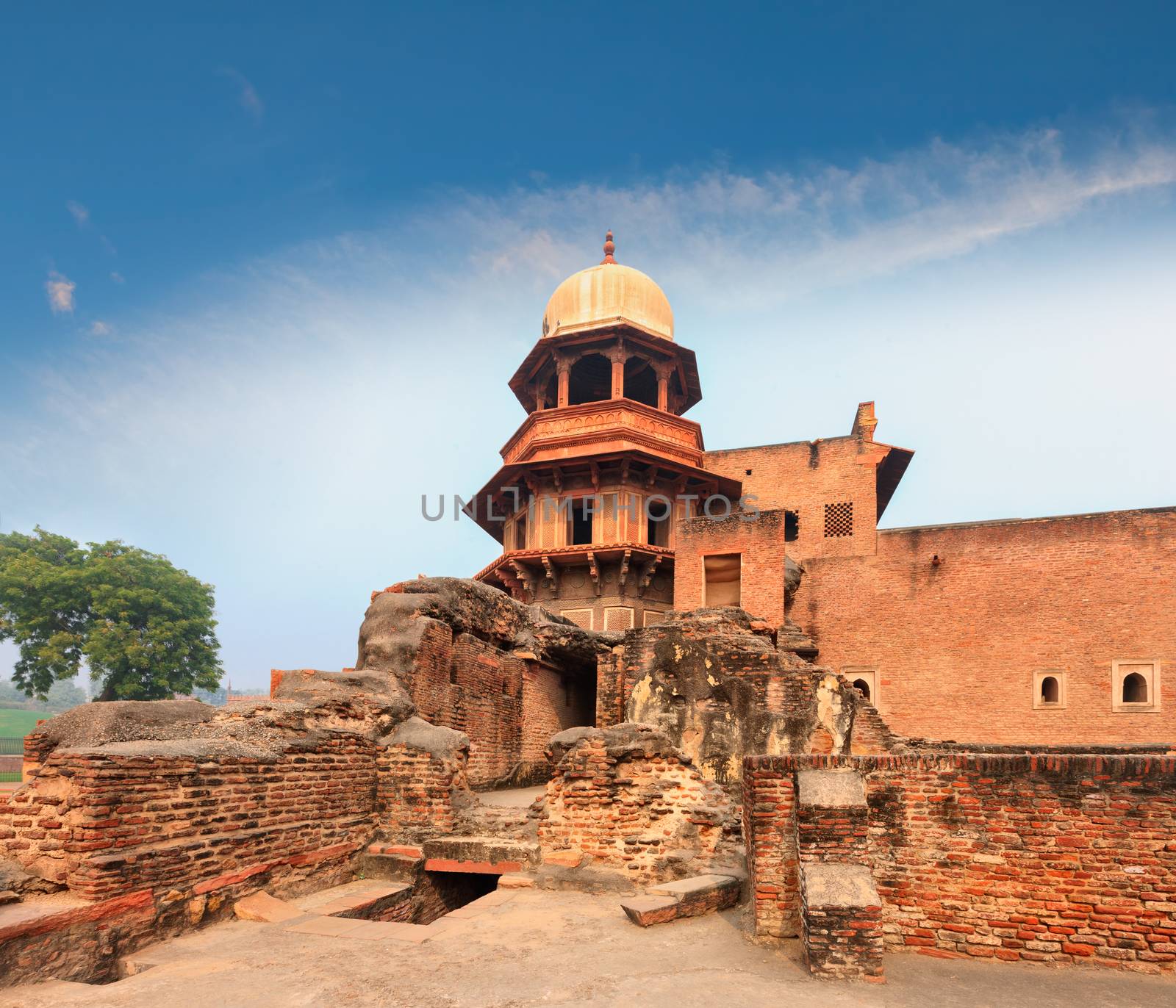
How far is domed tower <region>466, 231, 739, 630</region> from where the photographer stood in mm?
20312

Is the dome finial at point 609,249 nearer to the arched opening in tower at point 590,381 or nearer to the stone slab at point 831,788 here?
the arched opening in tower at point 590,381

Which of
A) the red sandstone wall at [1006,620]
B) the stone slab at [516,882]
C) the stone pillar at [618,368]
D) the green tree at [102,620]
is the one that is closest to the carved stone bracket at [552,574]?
the stone pillar at [618,368]

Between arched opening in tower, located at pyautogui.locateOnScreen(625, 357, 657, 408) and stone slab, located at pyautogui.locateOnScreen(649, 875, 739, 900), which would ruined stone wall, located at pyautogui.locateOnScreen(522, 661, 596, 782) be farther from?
arched opening in tower, located at pyautogui.locateOnScreen(625, 357, 657, 408)

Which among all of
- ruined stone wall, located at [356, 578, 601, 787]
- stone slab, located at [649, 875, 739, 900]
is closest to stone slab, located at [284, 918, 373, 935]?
stone slab, located at [649, 875, 739, 900]

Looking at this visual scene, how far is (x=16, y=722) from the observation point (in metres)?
72.9

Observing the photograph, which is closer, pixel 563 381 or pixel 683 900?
pixel 683 900

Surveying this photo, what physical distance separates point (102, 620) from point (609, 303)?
2381 cm

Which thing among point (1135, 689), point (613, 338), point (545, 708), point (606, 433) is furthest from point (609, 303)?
point (1135, 689)

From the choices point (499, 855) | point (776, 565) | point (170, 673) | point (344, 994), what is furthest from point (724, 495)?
point (170, 673)

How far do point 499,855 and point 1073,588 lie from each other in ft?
49.1

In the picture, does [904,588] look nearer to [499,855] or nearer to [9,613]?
[499,855]

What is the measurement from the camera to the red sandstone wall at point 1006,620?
1653 centimetres

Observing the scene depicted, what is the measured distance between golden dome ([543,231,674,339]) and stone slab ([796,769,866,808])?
18564 millimetres

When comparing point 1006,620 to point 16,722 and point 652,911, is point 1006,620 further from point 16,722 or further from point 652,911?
point 16,722
